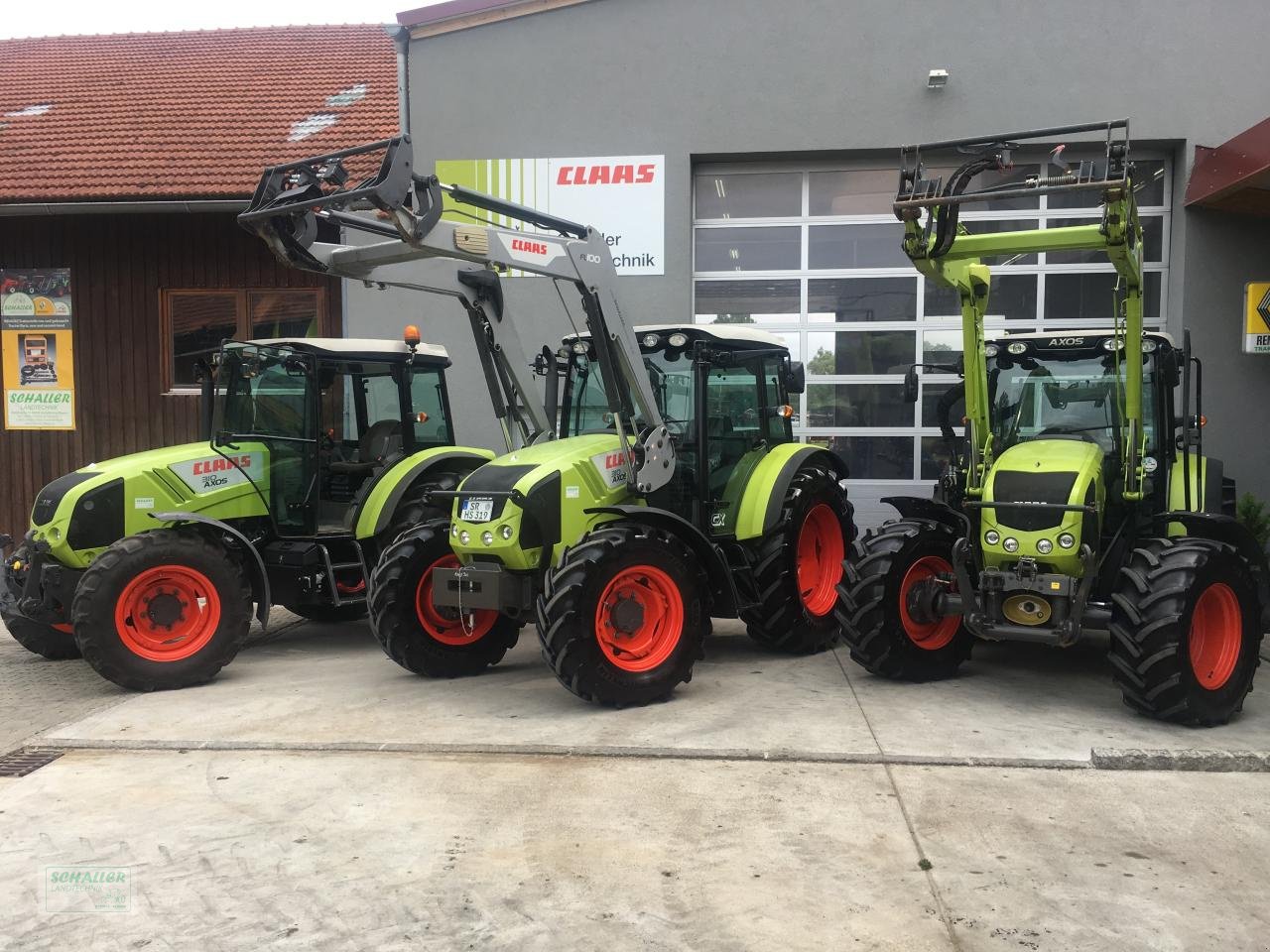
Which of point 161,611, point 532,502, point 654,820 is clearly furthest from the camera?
point 161,611

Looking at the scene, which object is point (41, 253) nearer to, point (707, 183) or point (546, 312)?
point (546, 312)

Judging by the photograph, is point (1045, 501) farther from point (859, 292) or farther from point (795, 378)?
point (859, 292)

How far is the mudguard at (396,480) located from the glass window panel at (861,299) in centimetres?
452

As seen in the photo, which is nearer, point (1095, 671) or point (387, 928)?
point (387, 928)

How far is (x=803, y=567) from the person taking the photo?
852 centimetres

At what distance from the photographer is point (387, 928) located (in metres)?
3.82

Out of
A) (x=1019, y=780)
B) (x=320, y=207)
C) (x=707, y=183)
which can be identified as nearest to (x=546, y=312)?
(x=707, y=183)

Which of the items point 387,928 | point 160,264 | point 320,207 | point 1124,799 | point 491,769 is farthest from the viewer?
point 160,264

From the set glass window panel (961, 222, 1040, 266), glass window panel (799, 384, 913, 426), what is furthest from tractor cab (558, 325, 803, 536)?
glass window panel (961, 222, 1040, 266)

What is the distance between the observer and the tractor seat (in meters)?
8.82

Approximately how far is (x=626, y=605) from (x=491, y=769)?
1.41m

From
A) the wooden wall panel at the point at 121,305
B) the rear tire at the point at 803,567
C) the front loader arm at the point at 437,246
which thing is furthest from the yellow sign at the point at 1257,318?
the wooden wall panel at the point at 121,305

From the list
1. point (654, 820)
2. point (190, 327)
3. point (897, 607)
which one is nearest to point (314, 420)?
point (897, 607)

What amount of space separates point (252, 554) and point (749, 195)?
659 cm
